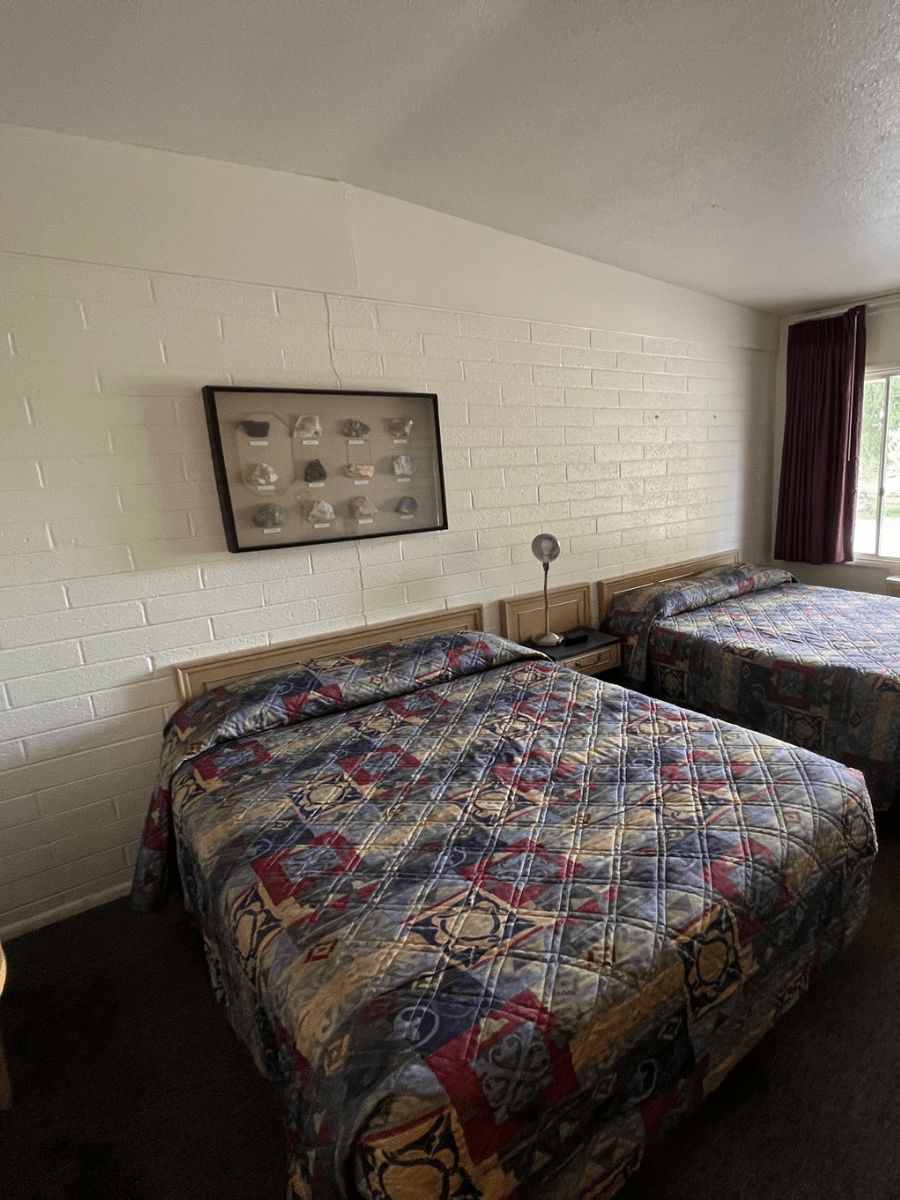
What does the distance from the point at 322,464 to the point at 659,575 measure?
7.91 ft

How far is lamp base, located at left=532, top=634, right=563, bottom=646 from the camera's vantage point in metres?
3.04

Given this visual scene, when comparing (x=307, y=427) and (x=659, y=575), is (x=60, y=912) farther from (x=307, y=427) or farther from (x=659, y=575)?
(x=659, y=575)

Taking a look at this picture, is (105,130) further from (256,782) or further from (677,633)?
(677,633)

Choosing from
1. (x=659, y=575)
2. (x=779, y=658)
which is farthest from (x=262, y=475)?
(x=659, y=575)

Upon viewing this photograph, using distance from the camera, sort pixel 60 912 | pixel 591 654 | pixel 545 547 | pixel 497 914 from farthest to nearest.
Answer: pixel 591 654, pixel 545 547, pixel 60 912, pixel 497 914

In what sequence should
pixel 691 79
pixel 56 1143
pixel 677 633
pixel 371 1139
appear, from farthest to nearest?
pixel 677 633
pixel 691 79
pixel 56 1143
pixel 371 1139

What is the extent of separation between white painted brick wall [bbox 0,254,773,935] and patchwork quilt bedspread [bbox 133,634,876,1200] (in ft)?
1.19

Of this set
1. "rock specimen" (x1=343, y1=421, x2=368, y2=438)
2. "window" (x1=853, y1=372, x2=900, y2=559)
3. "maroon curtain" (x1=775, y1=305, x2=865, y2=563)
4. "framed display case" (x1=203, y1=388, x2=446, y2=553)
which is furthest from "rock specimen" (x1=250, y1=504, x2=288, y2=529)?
"window" (x1=853, y1=372, x2=900, y2=559)

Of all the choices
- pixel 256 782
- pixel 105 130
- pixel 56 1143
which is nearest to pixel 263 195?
pixel 105 130

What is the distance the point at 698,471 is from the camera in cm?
411

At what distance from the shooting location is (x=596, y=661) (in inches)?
124

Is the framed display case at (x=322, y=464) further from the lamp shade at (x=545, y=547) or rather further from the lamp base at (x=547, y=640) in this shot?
the lamp base at (x=547, y=640)

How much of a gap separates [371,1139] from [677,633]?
269 cm

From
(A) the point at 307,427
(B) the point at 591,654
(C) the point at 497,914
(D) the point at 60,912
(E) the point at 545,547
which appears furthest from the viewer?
(B) the point at 591,654
